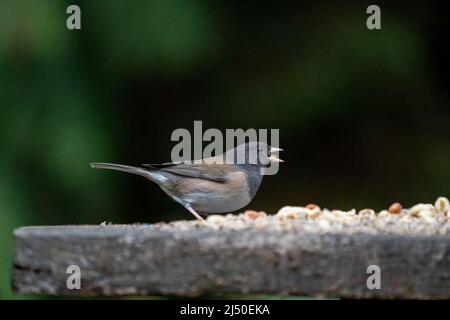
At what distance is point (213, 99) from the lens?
4.97 m

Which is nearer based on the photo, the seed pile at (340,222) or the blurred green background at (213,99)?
the seed pile at (340,222)

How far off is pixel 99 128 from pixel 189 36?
73cm

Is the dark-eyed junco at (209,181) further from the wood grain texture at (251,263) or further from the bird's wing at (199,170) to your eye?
the wood grain texture at (251,263)

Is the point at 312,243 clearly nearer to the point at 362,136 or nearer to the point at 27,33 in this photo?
the point at 27,33

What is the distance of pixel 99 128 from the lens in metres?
4.41

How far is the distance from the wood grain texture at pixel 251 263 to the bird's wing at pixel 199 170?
1.10 metres

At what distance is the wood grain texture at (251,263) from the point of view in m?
2.09

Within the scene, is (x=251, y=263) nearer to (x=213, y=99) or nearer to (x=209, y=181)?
(x=209, y=181)

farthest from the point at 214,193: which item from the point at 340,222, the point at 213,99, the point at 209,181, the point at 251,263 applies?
the point at 213,99

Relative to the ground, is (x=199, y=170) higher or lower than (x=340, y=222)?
higher

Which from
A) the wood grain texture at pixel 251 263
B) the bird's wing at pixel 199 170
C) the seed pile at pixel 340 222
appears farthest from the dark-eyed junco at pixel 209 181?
the wood grain texture at pixel 251 263

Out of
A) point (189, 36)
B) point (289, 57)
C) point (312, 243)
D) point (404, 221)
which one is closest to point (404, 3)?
point (289, 57)

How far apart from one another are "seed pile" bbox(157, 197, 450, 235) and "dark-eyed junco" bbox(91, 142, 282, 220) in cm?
51

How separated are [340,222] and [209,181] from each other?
35.4 inches
